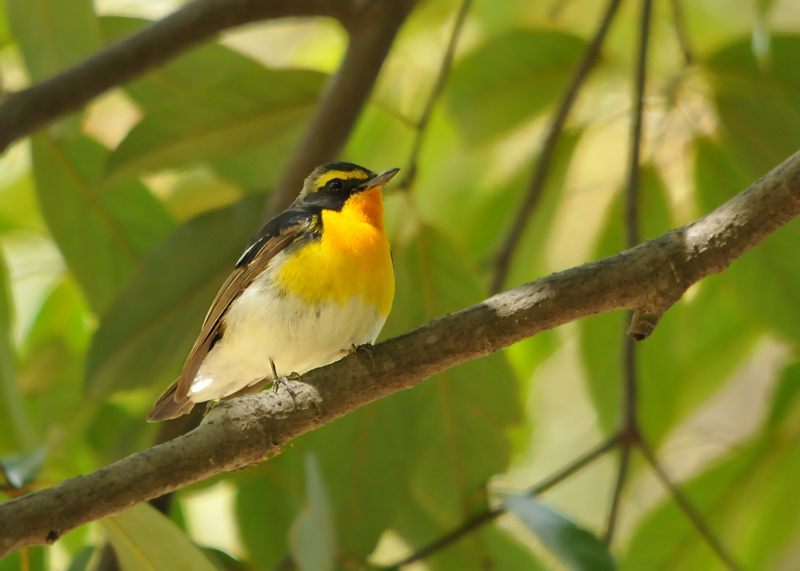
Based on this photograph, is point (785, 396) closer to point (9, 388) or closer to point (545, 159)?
point (545, 159)

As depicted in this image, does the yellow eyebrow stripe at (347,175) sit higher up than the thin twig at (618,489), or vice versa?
the yellow eyebrow stripe at (347,175)

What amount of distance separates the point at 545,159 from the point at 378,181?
2.77ft

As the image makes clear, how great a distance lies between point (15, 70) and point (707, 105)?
263 centimetres

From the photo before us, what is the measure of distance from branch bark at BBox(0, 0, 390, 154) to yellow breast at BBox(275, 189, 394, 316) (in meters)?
0.60

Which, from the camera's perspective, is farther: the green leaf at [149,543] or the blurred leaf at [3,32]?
the blurred leaf at [3,32]

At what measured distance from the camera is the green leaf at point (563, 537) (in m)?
2.40

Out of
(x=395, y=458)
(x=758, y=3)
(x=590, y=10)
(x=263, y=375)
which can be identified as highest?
(x=590, y=10)

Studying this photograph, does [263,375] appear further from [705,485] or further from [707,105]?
[707,105]

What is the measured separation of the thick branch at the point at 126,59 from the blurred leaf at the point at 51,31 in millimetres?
350

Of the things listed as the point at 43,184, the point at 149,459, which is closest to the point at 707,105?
the point at 43,184

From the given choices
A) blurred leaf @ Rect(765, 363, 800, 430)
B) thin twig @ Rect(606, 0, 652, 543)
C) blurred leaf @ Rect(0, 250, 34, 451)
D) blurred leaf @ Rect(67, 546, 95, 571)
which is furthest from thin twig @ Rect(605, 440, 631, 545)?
blurred leaf @ Rect(0, 250, 34, 451)

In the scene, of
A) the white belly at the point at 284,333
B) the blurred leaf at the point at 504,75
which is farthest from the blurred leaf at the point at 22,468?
the blurred leaf at the point at 504,75

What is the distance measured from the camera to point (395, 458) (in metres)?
2.90

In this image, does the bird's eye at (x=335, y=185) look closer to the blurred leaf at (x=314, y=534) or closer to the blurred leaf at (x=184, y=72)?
the blurred leaf at (x=184, y=72)
